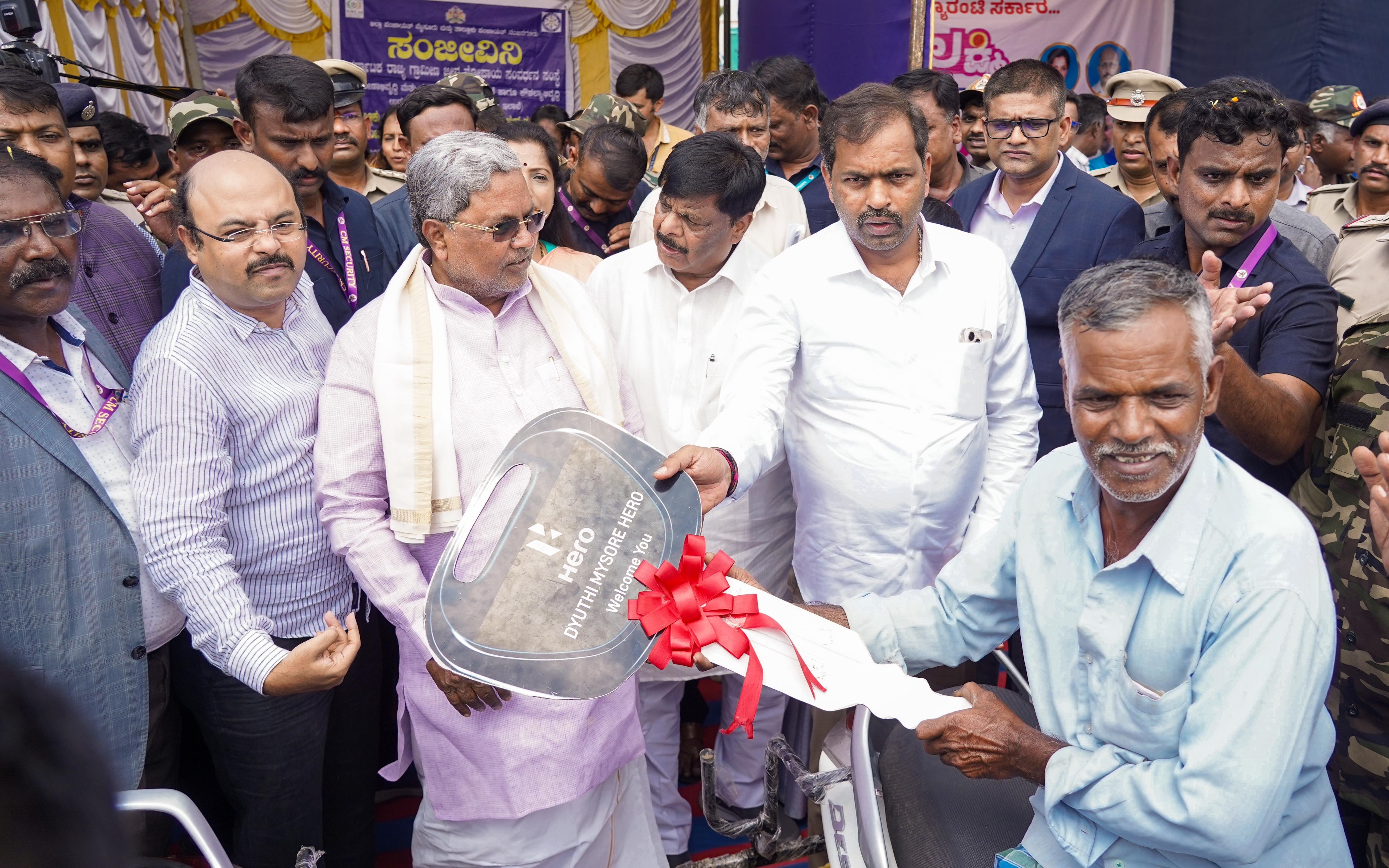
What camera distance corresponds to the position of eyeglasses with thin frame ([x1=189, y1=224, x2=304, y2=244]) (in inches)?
83.8

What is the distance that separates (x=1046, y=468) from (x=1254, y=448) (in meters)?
0.83

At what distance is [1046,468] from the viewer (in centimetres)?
184

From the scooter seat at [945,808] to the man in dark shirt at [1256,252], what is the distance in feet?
3.43

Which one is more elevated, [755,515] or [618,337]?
[618,337]

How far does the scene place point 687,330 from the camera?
2928mm

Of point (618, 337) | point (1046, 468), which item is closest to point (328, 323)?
point (618, 337)

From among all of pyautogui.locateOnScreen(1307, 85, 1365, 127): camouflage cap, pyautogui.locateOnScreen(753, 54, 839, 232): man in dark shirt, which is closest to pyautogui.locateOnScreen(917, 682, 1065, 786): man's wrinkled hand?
pyautogui.locateOnScreen(753, 54, 839, 232): man in dark shirt

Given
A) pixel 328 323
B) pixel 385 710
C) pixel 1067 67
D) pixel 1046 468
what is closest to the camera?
pixel 1046 468

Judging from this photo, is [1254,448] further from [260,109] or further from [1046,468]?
[260,109]

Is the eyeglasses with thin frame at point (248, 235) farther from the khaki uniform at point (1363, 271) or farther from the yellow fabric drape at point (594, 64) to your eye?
the yellow fabric drape at point (594, 64)

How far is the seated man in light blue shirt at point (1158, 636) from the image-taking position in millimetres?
1403

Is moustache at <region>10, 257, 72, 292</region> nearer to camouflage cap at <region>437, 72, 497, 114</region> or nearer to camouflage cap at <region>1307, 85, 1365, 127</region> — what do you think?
camouflage cap at <region>437, 72, 497, 114</region>

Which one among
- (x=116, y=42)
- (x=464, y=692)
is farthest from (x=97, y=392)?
(x=116, y=42)

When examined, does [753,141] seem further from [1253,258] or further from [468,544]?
[468,544]
